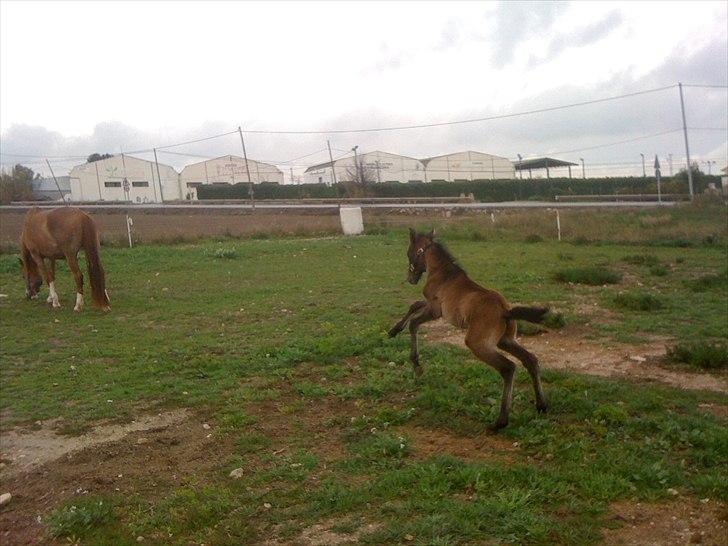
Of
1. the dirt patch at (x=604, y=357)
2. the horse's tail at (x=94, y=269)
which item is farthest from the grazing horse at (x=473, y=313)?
the horse's tail at (x=94, y=269)

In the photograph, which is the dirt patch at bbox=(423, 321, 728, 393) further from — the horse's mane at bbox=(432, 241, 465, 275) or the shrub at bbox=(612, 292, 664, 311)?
the shrub at bbox=(612, 292, 664, 311)

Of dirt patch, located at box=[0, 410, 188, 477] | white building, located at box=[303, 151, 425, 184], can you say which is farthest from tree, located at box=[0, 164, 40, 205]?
dirt patch, located at box=[0, 410, 188, 477]

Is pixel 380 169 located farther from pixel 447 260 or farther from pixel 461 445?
pixel 461 445

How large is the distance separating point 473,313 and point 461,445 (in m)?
1.19

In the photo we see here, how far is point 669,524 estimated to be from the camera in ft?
14.3

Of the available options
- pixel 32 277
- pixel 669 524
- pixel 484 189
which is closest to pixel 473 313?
pixel 669 524

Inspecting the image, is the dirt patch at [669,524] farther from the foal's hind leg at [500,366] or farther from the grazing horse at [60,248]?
the grazing horse at [60,248]

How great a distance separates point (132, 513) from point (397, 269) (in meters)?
12.0

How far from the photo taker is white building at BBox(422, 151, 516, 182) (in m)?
66.4

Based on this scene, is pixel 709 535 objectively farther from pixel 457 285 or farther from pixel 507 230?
pixel 507 230

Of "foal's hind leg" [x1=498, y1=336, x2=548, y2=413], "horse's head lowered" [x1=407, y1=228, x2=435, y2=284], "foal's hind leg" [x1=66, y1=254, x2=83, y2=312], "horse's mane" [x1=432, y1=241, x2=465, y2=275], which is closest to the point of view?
"foal's hind leg" [x1=498, y1=336, x2=548, y2=413]

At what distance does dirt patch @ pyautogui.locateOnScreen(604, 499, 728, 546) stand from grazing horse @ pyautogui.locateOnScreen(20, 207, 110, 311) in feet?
34.7

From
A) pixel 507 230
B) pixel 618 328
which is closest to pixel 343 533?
pixel 618 328

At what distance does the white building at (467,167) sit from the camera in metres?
66.4
